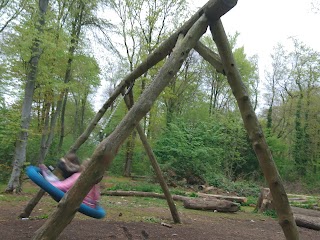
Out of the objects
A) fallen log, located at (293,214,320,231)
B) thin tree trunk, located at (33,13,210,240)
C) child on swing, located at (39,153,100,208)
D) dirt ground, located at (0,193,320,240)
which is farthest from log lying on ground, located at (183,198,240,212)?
thin tree trunk, located at (33,13,210,240)

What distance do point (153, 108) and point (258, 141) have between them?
66.0 ft

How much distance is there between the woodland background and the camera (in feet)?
35.3

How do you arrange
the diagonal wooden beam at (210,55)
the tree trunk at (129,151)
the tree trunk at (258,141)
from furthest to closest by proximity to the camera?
the tree trunk at (129,151), the diagonal wooden beam at (210,55), the tree trunk at (258,141)

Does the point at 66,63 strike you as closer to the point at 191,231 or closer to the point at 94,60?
the point at 94,60

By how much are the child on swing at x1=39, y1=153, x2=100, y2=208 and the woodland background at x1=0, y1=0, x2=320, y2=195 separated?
4.39 ft

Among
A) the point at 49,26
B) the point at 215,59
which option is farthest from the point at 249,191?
the point at 215,59

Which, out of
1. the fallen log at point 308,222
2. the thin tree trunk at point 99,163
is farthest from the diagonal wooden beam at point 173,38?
the fallen log at point 308,222

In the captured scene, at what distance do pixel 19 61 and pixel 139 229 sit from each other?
943 cm

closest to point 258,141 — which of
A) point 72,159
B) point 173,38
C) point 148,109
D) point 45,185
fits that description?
point 148,109

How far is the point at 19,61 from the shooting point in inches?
478

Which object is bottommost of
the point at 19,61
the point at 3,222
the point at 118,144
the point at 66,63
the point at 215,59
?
the point at 3,222

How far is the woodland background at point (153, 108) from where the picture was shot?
35.3ft

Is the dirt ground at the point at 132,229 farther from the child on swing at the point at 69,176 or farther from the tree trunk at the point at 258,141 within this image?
the tree trunk at the point at 258,141

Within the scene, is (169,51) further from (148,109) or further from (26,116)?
(26,116)
